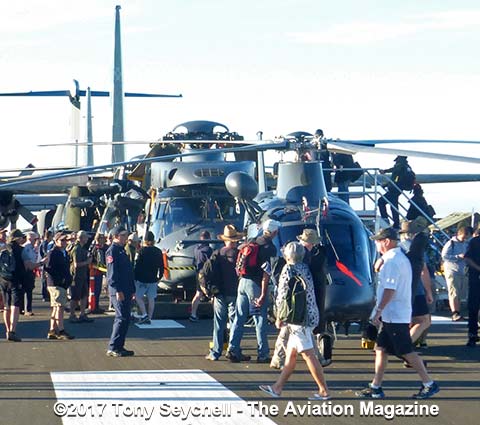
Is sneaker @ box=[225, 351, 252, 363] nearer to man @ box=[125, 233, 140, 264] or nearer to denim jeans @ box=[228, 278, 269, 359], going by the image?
denim jeans @ box=[228, 278, 269, 359]

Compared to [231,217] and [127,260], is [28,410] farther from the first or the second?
[231,217]

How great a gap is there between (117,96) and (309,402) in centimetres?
3162

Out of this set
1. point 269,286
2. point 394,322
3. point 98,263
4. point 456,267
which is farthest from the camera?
point 98,263

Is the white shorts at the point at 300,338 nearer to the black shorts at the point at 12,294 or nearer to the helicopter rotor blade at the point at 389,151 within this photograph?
the helicopter rotor blade at the point at 389,151

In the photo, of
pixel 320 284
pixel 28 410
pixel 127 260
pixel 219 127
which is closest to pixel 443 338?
pixel 320 284

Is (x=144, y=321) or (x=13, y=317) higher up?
(x=13, y=317)

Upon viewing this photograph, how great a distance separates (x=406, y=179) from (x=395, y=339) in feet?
39.9

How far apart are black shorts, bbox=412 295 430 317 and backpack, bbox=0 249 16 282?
6.19 meters

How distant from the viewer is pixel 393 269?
10570 mm

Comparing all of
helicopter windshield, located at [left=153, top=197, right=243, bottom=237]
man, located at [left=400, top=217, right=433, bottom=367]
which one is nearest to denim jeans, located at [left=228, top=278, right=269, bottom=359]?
man, located at [left=400, top=217, right=433, bottom=367]

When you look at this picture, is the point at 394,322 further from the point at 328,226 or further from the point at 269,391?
the point at 328,226

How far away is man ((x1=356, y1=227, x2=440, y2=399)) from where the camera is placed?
1048 cm

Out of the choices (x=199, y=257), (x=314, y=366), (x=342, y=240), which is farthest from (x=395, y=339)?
(x=199, y=257)

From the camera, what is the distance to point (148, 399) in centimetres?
1058
